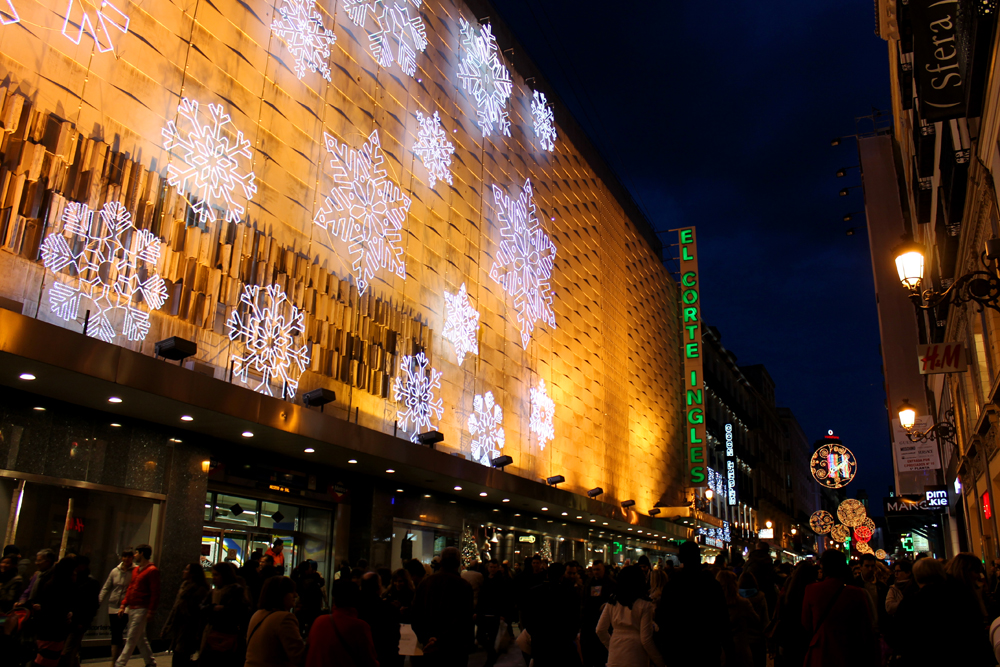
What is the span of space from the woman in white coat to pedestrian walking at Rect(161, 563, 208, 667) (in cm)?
464

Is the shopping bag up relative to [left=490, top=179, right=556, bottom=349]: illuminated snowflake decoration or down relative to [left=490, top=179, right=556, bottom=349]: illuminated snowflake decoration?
down

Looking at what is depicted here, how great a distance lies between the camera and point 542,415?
2666 cm

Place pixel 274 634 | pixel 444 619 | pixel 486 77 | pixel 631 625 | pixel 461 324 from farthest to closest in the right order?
1. pixel 486 77
2. pixel 461 324
3. pixel 444 619
4. pixel 631 625
5. pixel 274 634

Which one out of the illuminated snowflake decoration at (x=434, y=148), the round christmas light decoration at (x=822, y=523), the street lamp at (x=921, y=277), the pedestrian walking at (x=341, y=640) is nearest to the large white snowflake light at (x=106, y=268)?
the pedestrian walking at (x=341, y=640)

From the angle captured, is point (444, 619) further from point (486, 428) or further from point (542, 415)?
point (542, 415)

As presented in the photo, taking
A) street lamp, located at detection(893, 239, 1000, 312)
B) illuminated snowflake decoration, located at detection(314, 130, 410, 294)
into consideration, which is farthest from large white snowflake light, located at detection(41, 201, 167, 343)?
street lamp, located at detection(893, 239, 1000, 312)

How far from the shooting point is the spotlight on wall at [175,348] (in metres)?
11.4

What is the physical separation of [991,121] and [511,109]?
18.4 meters

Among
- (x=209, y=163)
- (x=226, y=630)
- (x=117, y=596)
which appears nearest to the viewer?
(x=226, y=630)

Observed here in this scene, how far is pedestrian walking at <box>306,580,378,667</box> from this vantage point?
530 centimetres

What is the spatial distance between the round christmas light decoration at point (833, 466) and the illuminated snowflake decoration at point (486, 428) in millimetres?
8816

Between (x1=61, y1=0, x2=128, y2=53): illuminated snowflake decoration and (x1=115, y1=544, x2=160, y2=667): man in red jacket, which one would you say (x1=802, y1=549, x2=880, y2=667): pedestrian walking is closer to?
(x1=115, y1=544, x2=160, y2=667): man in red jacket

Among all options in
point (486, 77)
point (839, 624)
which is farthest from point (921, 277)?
point (486, 77)

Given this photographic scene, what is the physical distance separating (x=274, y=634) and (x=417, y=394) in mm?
13351
